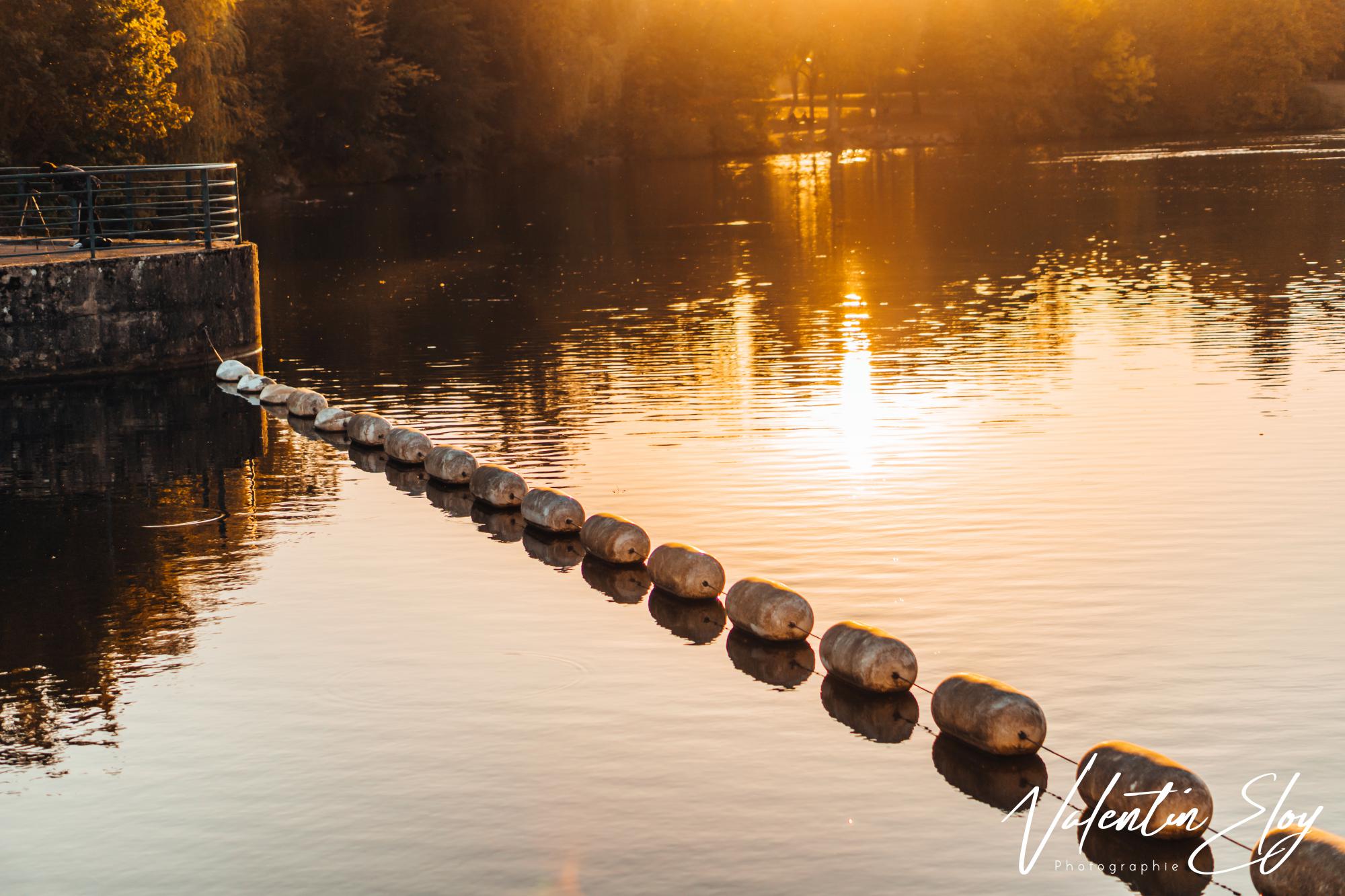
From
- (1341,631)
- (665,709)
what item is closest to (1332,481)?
(1341,631)

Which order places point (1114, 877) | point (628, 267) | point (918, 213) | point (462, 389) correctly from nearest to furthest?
point (1114, 877) → point (462, 389) → point (628, 267) → point (918, 213)

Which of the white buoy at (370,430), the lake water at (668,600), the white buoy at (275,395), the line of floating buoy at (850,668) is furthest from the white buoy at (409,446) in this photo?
the white buoy at (275,395)

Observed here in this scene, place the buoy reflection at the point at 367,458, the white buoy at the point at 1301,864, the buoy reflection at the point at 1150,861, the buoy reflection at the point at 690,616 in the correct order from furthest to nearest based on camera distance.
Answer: the buoy reflection at the point at 367,458, the buoy reflection at the point at 690,616, the buoy reflection at the point at 1150,861, the white buoy at the point at 1301,864

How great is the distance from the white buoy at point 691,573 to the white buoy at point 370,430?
821 centimetres

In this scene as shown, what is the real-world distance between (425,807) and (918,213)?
52.8 metres

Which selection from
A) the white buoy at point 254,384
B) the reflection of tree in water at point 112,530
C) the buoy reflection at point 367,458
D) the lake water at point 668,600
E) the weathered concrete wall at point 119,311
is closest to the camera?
the lake water at point 668,600

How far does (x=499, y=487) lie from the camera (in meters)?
19.2

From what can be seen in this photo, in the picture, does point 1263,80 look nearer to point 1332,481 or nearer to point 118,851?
point 1332,481

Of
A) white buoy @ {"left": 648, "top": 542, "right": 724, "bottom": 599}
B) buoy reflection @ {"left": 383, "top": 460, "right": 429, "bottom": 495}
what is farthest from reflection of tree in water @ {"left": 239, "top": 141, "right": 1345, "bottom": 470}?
white buoy @ {"left": 648, "top": 542, "right": 724, "bottom": 599}

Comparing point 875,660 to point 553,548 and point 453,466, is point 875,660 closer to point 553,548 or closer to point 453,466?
point 553,548

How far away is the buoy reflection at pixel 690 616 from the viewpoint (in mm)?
14594

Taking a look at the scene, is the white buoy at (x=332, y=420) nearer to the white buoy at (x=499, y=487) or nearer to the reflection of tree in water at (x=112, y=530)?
the reflection of tree in water at (x=112, y=530)

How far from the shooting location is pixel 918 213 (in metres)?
61.4

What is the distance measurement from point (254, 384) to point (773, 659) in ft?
52.4
